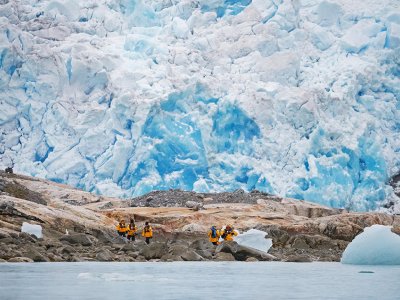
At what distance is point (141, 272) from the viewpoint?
416 inches

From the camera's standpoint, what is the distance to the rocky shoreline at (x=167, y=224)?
46.9 feet

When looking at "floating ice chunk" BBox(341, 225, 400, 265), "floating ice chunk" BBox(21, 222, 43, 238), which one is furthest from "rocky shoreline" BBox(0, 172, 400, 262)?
"floating ice chunk" BBox(341, 225, 400, 265)

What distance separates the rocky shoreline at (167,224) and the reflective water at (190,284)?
273cm

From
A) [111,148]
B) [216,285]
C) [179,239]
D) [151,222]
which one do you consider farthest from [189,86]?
[216,285]

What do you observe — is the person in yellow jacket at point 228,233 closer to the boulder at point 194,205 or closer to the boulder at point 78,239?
the boulder at point 78,239

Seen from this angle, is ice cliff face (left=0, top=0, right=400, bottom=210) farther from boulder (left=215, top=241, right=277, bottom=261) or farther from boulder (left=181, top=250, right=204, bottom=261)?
boulder (left=181, top=250, right=204, bottom=261)

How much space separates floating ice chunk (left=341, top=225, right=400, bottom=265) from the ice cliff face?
1990 cm

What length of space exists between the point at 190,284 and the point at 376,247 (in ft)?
18.0

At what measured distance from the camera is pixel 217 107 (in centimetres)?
3438

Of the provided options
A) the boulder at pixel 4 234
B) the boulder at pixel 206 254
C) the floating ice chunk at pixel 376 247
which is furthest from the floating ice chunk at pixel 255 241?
the boulder at pixel 4 234

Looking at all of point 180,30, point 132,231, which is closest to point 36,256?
point 132,231

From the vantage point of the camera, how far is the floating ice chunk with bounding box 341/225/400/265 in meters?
12.4

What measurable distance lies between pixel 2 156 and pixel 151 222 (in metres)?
14.3

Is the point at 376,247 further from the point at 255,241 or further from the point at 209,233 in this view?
the point at 209,233
